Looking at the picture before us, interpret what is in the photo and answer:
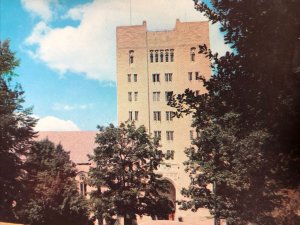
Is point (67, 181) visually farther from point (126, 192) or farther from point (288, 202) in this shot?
point (288, 202)

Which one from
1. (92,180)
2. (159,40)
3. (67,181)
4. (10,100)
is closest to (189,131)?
(159,40)

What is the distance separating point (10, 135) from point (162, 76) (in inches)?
1118

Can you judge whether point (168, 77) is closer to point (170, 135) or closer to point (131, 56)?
point (131, 56)

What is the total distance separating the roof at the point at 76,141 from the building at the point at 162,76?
1089 cm

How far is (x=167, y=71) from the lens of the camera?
188 ft

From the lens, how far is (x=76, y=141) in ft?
213

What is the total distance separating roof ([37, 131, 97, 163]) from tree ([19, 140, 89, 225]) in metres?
14.6

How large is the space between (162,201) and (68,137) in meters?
36.5

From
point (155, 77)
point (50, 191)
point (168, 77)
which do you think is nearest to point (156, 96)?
point (155, 77)

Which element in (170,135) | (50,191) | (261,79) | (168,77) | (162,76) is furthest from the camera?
(162,76)

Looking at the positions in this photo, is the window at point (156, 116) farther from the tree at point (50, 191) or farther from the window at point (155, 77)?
the tree at point (50, 191)

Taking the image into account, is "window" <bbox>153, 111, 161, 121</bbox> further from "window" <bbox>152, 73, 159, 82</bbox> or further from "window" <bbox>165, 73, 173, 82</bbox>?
"window" <bbox>165, 73, 173, 82</bbox>

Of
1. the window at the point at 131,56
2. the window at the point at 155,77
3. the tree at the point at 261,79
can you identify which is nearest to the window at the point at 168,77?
the window at the point at 155,77

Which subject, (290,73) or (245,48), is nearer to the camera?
(290,73)
